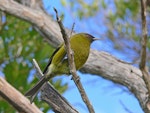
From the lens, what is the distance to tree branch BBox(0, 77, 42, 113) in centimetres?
203

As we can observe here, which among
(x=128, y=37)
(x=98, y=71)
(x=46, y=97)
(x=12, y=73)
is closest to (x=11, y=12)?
(x=12, y=73)

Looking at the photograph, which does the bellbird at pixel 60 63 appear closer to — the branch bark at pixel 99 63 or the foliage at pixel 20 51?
the branch bark at pixel 99 63

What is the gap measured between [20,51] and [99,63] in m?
0.77

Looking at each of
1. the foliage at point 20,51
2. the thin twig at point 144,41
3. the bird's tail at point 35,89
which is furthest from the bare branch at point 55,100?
the foliage at point 20,51

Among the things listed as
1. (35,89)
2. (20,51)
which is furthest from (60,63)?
(20,51)

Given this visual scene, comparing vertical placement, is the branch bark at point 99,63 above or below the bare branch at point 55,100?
below

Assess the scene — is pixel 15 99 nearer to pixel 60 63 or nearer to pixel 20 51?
pixel 60 63

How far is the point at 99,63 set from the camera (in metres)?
3.07

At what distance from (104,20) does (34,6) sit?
1.96 m

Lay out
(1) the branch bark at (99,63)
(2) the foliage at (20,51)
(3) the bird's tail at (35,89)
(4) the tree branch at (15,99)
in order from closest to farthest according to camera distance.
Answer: (4) the tree branch at (15,99) → (3) the bird's tail at (35,89) → (1) the branch bark at (99,63) → (2) the foliage at (20,51)

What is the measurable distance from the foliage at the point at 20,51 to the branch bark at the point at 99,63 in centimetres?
30

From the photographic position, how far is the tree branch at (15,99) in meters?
2.03

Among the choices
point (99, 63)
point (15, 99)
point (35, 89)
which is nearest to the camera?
point (15, 99)

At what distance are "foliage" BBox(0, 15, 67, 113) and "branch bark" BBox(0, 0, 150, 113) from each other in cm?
30
